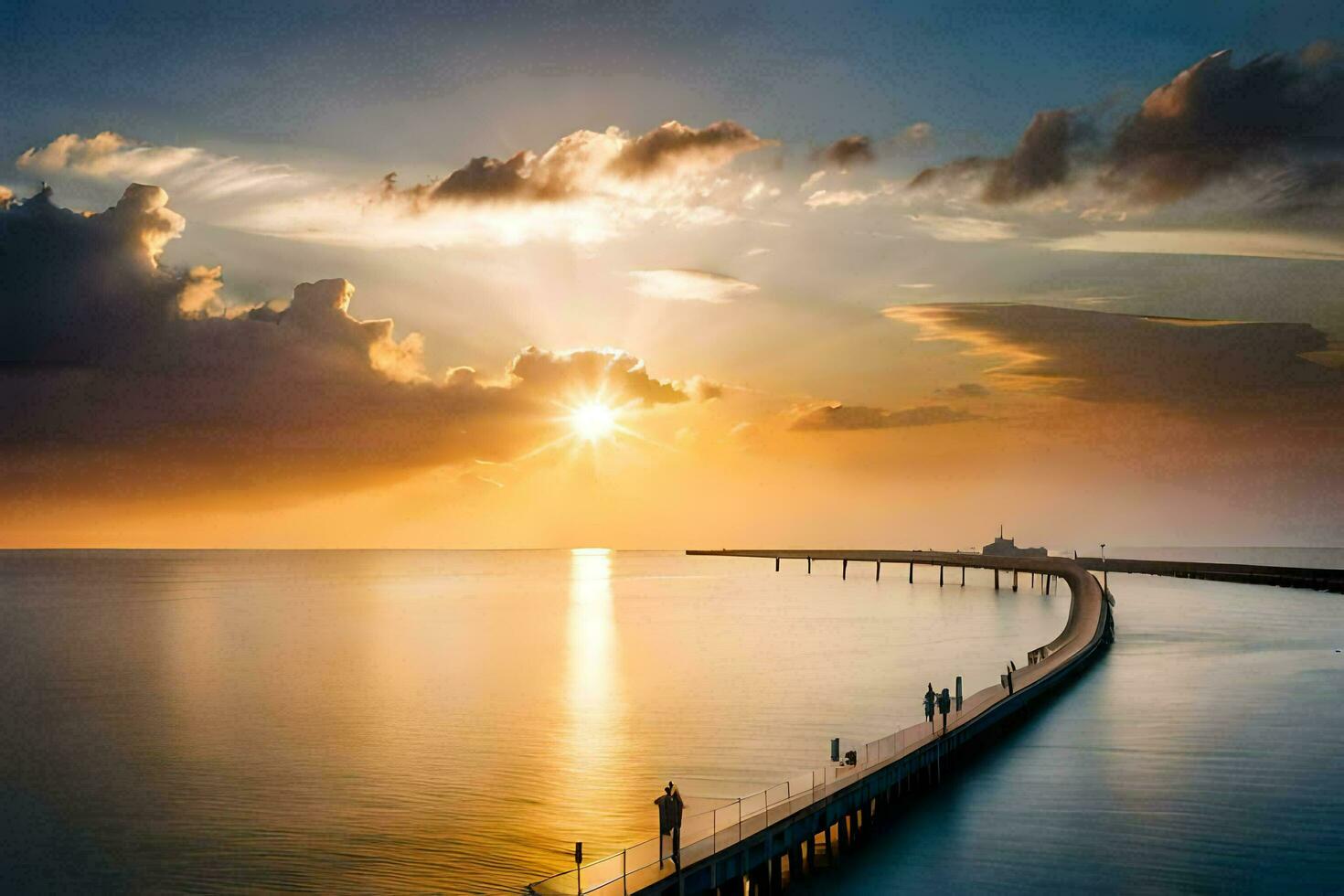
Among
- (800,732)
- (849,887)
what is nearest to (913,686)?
(800,732)

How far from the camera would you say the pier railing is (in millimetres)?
27922

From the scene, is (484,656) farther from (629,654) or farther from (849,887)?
(849,887)

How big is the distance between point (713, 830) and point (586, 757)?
23223 mm

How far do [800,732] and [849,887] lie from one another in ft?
80.3

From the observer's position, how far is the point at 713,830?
32906mm

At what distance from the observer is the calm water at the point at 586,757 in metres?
37.8

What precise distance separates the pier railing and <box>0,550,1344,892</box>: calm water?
2.63m

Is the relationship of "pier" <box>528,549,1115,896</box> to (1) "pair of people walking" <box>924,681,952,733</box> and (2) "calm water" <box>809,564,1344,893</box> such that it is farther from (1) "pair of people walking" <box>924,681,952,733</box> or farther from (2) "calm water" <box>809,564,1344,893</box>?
(2) "calm water" <box>809,564,1344,893</box>

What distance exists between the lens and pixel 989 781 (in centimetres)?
4856

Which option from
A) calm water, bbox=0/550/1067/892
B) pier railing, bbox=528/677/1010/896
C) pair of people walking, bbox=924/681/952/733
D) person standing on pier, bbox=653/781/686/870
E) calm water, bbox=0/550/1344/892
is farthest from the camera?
pair of people walking, bbox=924/681/952/733

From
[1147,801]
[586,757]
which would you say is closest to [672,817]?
[1147,801]

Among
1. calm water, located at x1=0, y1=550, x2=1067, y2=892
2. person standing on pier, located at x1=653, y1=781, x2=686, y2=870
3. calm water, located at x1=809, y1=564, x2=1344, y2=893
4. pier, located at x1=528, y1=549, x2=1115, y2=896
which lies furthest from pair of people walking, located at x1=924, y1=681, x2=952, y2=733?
person standing on pier, located at x1=653, y1=781, x2=686, y2=870

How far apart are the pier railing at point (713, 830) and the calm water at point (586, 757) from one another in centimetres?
263

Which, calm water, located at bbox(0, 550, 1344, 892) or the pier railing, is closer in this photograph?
the pier railing
